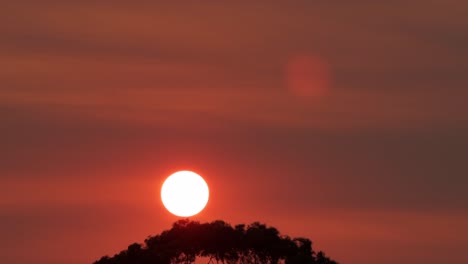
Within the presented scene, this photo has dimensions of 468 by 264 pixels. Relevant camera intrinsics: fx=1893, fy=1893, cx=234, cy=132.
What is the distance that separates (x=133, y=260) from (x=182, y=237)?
18.2 feet

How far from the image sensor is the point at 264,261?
19138 centimetres

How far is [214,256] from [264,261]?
510 cm

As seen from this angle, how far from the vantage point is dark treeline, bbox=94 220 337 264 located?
191 meters

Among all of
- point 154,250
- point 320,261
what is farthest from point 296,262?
point 154,250

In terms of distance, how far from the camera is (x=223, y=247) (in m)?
191

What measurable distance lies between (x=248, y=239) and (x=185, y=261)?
6728 mm

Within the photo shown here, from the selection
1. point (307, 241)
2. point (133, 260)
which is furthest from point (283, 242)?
point (133, 260)

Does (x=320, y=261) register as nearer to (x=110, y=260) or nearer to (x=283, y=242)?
(x=283, y=242)

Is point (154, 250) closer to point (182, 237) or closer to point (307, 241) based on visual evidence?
point (182, 237)

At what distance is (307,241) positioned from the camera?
192 m

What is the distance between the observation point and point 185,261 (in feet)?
626

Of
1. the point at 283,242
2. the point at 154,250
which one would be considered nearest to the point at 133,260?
the point at 154,250

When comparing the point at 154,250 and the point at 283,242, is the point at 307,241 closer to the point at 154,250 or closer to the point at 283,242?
the point at 283,242

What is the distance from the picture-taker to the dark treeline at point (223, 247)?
19062cm
